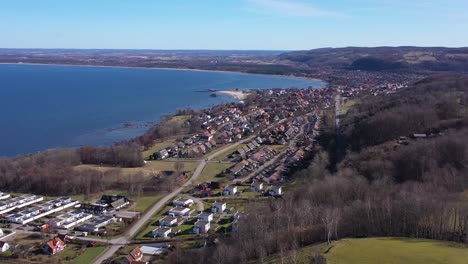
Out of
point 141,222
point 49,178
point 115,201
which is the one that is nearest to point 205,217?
point 141,222

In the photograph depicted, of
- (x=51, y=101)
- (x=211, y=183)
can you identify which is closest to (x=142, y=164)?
(x=211, y=183)

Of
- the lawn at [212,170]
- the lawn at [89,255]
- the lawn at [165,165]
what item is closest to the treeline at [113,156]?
the lawn at [165,165]

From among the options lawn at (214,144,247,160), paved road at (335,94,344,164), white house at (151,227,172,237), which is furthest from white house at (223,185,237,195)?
paved road at (335,94,344,164)

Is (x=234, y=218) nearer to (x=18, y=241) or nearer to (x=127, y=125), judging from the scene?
(x=18, y=241)

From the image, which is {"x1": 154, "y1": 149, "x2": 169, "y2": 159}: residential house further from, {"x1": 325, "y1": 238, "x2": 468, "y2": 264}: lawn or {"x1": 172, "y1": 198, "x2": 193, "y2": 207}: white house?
{"x1": 325, "y1": 238, "x2": 468, "y2": 264}: lawn

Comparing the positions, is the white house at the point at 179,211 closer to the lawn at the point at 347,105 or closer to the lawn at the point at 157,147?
the lawn at the point at 157,147
